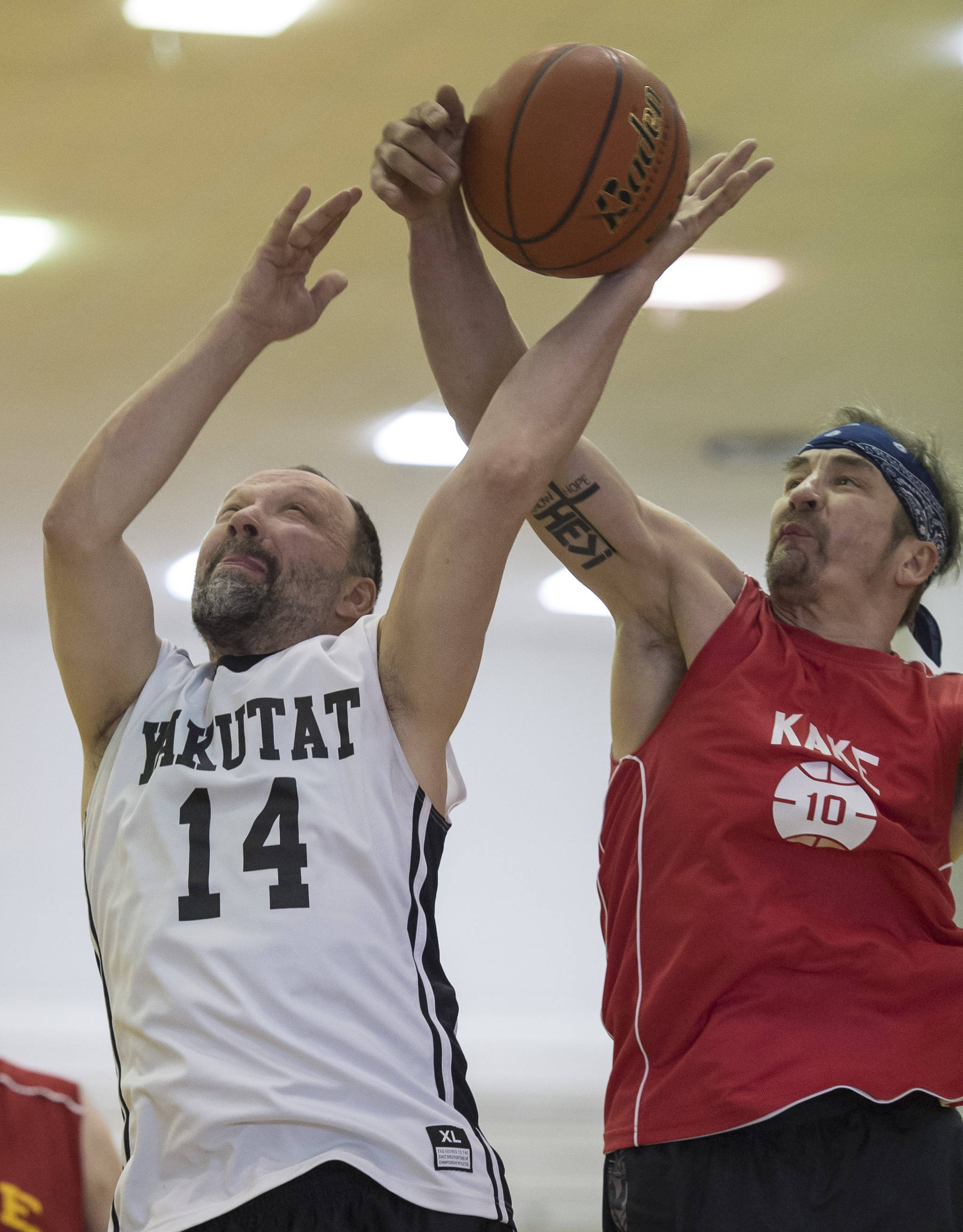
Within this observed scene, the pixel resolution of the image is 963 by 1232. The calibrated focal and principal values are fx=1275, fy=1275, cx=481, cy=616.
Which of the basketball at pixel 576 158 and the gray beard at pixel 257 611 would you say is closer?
the basketball at pixel 576 158

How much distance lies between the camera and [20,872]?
7188 millimetres

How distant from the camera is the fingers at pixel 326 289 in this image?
1.72 meters

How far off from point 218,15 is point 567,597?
177 inches

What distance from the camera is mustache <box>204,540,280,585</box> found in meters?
1.69

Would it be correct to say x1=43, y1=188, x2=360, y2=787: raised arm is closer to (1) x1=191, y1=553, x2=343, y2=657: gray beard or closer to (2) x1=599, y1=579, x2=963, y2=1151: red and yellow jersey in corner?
(1) x1=191, y1=553, x2=343, y2=657: gray beard

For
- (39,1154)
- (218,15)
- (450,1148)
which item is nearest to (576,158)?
(450,1148)

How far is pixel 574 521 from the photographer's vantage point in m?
1.86

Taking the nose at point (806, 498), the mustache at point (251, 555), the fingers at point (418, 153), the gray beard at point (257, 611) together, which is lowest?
the gray beard at point (257, 611)

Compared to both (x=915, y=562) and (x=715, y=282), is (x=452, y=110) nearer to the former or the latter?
(x=915, y=562)

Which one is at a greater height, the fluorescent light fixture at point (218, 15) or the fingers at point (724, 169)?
the fluorescent light fixture at point (218, 15)

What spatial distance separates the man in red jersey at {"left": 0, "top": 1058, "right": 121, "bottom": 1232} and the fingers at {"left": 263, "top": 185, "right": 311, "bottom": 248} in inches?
40.9

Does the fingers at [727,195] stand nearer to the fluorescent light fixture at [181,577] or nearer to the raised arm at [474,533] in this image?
the raised arm at [474,533]

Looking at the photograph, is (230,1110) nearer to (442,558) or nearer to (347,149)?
(442,558)

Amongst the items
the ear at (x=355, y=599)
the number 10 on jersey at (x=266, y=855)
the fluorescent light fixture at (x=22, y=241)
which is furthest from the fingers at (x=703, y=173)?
the fluorescent light fixture at (x=22, y=241)
